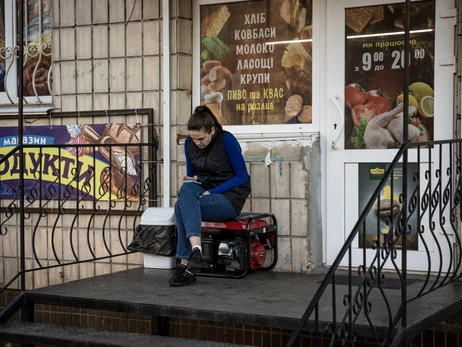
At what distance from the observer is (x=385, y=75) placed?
587 cm

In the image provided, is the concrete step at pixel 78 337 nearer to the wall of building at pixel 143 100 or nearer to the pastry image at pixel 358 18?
the wall of building at pixel 143 100

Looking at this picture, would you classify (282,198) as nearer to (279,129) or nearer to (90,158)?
(279,129)

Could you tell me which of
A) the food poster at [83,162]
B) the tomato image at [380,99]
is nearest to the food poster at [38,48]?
the food poster at [83,162]

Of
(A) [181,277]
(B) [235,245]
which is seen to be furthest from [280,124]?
(A) [181,277]

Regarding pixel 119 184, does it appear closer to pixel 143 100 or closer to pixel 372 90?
pixel 143 100

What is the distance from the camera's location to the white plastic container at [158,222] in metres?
6.00

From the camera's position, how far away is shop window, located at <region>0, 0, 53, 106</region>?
281 inches

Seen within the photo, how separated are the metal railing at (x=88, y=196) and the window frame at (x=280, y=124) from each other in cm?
58

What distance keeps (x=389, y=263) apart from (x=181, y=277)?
5.44 ft

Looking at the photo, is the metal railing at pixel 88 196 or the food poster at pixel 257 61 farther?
the metal railing at pixel 88 196

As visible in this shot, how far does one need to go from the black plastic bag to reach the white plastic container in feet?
0.13

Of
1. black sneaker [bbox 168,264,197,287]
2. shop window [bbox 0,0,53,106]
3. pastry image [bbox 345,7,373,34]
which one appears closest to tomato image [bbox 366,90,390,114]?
pastry image [bbox 345,7,373,34]

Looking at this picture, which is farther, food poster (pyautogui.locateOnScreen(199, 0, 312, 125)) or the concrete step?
food poster (pyautogui.locateOnScreen(199, 0, 312, 125))

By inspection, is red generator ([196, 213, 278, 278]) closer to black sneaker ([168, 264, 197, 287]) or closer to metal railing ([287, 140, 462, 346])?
black sneaker ([168, 264, 197, 287])
